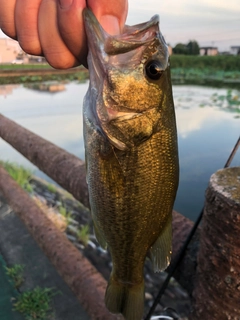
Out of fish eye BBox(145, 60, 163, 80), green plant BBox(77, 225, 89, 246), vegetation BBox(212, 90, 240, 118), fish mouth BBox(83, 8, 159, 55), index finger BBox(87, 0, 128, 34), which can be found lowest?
green plant BBox(77, 225, 89, 246)

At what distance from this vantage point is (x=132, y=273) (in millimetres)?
978

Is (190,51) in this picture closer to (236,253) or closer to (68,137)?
(68,137)

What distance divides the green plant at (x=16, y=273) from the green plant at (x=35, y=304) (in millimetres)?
146

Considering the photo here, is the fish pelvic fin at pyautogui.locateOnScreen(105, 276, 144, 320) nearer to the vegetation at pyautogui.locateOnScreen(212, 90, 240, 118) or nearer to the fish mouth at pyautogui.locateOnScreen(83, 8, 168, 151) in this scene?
the fish mouth at pyautogui.locateOnScreen(83, 8, 168, 151)

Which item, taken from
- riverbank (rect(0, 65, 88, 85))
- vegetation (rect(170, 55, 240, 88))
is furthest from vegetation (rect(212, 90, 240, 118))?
riverbank (rect(0, 65, 88, 85))

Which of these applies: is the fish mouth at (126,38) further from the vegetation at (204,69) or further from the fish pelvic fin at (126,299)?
the vegetation at (204,69)

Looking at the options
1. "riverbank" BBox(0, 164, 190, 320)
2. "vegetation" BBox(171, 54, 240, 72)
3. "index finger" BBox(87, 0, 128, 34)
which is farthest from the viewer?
"vegetation" BBox(171, 54, 240, 72)

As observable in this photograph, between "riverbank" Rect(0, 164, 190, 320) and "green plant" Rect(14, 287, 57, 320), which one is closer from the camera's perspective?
"green plant" Rect(14, 287, 57, 320)

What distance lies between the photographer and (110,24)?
24.8 inches

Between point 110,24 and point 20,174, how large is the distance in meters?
4.35

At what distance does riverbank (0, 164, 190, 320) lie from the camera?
2.38 metres

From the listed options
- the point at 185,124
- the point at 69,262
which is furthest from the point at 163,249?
the point at 185,124

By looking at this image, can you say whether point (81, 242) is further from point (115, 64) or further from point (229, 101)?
point (229, 101)

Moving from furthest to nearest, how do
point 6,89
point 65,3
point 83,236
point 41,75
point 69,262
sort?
point 41,75
point 6,89
point 83,236
point 69,262
point 65,3
